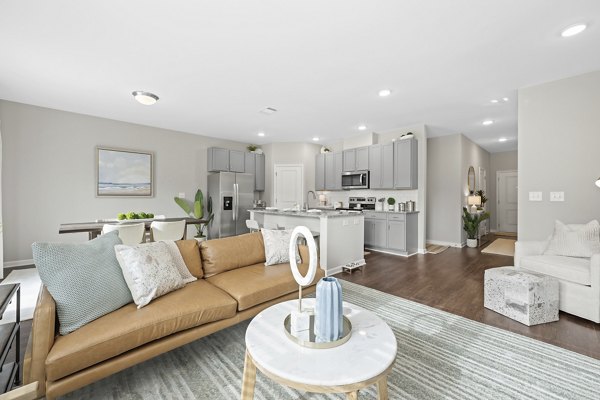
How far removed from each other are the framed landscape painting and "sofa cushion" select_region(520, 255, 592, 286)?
6.52 m

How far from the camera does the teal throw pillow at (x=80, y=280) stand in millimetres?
1464

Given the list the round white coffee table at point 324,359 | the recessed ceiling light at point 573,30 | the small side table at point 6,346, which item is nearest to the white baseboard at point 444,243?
the recessed ceiling light at point 573,30

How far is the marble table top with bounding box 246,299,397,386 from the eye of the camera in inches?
42.0

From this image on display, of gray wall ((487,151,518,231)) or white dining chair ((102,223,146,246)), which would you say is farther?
gray wall ((487,151,518,231))

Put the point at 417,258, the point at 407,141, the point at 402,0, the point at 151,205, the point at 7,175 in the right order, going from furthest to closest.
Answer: the point at 151,205, the point at 407,141, the point at 417,258, the point at 7,175, the point at 402,0

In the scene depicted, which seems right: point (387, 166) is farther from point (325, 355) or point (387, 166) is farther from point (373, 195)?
point (325, 355)

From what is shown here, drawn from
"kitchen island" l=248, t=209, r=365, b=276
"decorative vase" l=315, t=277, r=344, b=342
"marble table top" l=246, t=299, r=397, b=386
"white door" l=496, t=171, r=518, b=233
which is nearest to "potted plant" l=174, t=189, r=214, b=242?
"kitchen island" l=248, t=209, r=365, b=276

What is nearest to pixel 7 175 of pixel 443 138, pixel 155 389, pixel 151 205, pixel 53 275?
pixel 151 205

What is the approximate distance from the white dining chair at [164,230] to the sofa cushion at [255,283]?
163 cm

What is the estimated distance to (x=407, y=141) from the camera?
17.2 ft

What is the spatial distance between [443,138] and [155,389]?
7.04 m

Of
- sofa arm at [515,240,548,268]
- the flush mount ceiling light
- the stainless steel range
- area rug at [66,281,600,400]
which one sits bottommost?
area rug at [66,281,600,400]

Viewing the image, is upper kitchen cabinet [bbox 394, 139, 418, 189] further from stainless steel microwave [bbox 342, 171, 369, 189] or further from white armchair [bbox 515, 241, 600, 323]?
white armchair [bbox 515, 241, 600, 323]

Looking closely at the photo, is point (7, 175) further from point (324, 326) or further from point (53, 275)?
point (324, 326)
